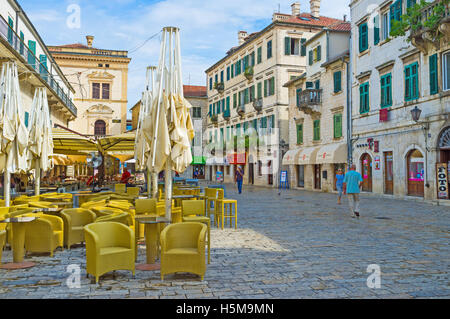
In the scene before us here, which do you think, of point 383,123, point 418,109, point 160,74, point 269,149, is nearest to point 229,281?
point 160,74

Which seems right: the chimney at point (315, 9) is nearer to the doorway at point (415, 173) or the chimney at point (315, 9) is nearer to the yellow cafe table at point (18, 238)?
the doorway at point (415, 173)

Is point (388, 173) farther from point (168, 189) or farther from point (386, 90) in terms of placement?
point (168, 189)

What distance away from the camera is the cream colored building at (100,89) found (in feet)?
171

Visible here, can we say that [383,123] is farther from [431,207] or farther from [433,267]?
[433,267]

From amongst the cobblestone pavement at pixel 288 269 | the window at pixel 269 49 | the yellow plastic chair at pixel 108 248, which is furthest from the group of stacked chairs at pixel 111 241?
the window at pixel 269 49

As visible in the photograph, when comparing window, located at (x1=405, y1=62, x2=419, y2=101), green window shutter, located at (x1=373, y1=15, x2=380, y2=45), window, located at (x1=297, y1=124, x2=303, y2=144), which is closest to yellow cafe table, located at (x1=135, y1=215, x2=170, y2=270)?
window, located at (x1=405, y1=62, x2=419, y2=101)

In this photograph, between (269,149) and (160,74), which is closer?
(160,74)

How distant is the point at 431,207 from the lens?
1772 cm

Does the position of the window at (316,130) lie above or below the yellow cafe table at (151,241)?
above

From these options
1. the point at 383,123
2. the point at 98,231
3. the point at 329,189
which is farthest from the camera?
the point at 329,189

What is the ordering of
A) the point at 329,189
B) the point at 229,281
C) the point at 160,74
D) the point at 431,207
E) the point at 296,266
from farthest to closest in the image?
1. the point at 329,189
2. the point at 431,207
3. the point at 160,74
4. the point at 296,266
5. the point at 229,281

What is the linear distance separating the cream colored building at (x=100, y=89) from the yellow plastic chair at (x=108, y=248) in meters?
47.8
